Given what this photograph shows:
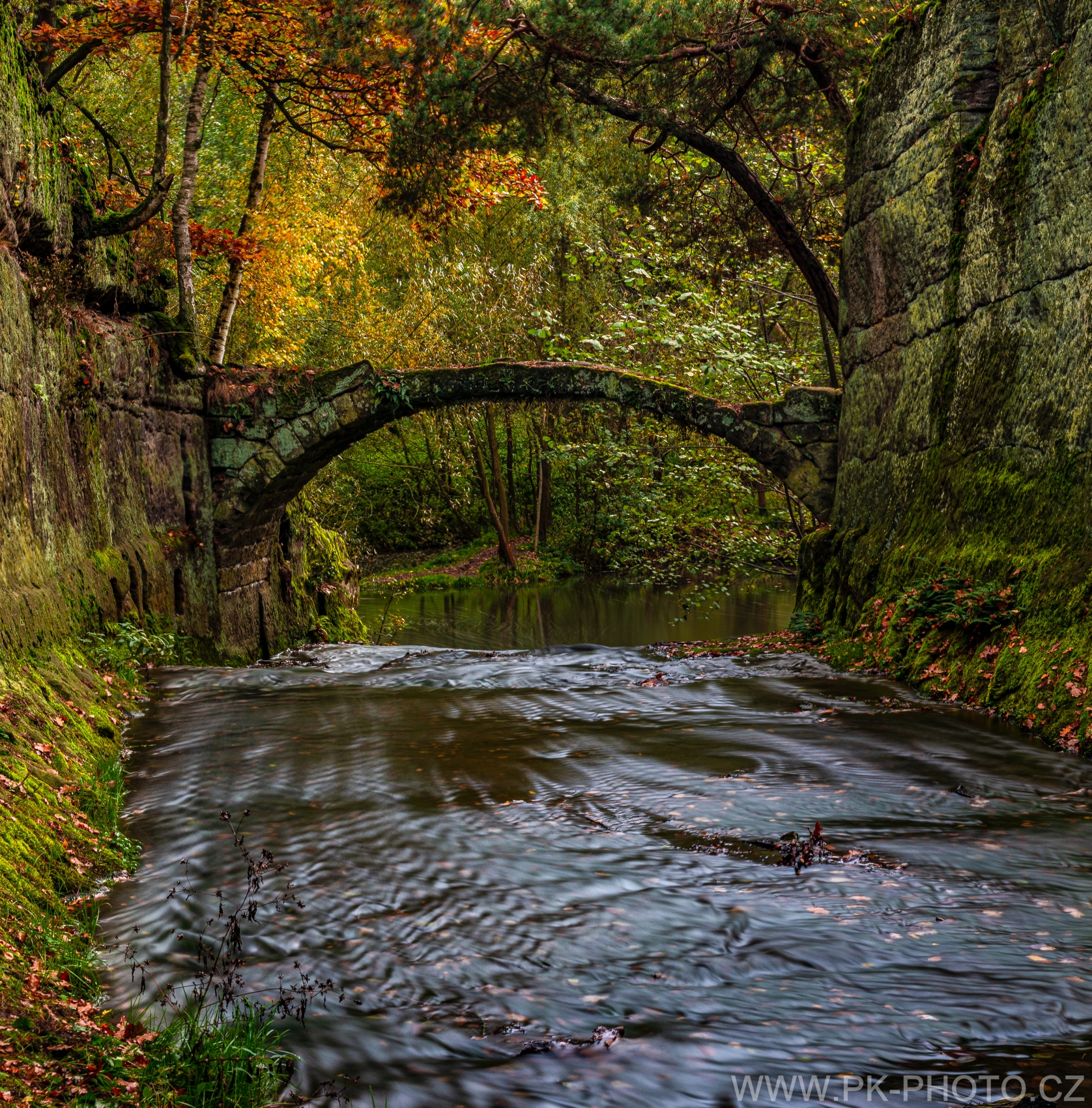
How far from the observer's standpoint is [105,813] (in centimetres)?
425

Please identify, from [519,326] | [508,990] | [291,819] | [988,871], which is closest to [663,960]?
[508,990]

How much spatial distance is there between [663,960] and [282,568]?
10.5 meters

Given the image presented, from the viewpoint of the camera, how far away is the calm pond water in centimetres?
258

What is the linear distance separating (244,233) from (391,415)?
5.23 m

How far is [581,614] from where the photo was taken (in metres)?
19.4

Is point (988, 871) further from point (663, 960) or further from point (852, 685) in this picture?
point (852, 685)

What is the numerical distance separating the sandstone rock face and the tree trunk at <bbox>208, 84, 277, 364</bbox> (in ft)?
26.8

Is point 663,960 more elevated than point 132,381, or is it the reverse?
point 132,381

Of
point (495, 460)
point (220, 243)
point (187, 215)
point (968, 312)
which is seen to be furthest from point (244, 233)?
point (968, 312)

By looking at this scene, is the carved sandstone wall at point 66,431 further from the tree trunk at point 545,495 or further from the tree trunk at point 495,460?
the tree trunk at point 545,495

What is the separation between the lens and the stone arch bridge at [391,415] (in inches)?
414

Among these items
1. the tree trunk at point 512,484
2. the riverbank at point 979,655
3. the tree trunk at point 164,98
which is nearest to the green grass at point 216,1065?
the riverbank at point 979,655

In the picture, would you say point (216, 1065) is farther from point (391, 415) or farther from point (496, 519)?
point (496, 519)

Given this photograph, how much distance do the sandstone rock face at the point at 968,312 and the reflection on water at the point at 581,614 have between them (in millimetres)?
5102
